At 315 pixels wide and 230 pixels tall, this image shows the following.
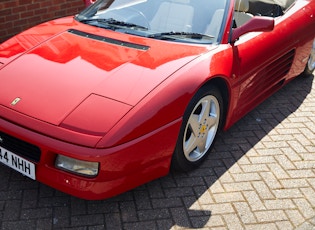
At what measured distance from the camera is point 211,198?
3.10m

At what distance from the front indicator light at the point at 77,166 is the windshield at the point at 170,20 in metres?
1.31

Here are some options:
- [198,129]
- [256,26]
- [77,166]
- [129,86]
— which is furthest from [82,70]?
[256,26]

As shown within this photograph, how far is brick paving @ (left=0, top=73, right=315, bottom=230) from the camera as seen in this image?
2.82 m

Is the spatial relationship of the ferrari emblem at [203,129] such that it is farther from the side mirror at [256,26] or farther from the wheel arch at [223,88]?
the side mirror at [256,26]

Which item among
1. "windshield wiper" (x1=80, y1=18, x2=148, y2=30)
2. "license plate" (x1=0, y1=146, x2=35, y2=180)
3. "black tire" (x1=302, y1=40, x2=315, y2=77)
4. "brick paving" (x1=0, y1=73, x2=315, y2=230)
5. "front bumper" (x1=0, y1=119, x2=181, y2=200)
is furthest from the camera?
"black tire" (x1=302, y1=40, x2=315, y2=77)

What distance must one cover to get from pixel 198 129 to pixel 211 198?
0.54m

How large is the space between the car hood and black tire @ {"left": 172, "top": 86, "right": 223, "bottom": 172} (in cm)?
32

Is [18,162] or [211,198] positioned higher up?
[18,162]

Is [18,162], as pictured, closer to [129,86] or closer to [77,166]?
[77,166]

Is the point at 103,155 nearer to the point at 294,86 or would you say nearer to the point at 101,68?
the point at 101,68

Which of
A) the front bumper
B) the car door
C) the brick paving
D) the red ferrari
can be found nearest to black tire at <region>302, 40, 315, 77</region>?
the car door

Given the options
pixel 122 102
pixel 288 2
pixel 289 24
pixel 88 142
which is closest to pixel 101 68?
pixel 122 102

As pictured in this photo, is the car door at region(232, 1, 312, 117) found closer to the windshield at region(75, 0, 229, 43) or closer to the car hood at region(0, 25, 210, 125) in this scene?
the windshield at region(75, 0, 229, 43)

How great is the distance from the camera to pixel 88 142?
2.48 metres
